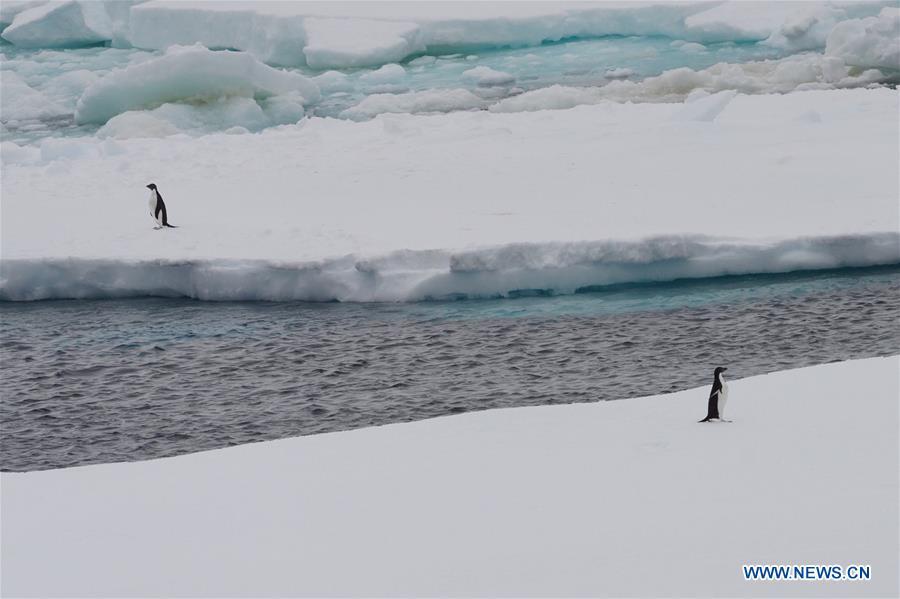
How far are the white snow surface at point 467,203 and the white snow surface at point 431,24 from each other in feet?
23.9

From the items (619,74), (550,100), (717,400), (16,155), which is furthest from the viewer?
(619,74)

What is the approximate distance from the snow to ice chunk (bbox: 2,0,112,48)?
2306 cm

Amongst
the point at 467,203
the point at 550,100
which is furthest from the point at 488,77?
the point at 467,203

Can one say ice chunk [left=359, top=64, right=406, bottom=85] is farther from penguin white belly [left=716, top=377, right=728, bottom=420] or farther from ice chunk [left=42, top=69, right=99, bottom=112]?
penguin white belly [left=716, top=377, right=728, bottom=420]

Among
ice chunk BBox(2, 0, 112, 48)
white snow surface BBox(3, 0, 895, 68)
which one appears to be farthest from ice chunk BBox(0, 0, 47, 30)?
white snow surface BBox(3, 0, 895, 68)

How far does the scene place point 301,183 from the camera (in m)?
15.1

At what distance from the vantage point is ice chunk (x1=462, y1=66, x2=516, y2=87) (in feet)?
78.2

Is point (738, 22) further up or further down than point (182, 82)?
further up

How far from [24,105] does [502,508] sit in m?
20.3

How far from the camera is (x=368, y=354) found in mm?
10477

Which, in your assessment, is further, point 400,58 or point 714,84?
point 400,58

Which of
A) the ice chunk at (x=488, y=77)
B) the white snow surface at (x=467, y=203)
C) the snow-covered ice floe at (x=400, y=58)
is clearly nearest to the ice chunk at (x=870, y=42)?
the snow-covered ice floe at (x=400, y=58)

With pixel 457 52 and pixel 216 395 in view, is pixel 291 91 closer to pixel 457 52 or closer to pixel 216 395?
pixel 457 52

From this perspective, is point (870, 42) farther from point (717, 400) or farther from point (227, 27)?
point (717, 400)
